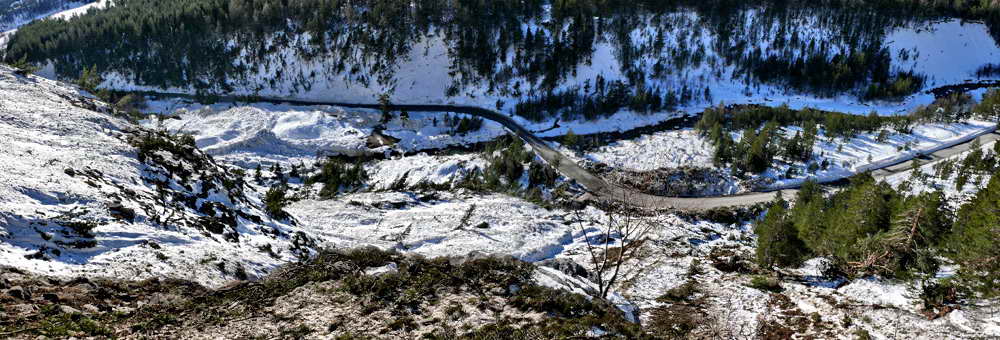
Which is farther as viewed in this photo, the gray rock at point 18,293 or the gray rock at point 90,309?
the gray rock at point 90,309

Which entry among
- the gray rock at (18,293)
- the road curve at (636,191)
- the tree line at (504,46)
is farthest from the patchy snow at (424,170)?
the gray rock at (18,293)

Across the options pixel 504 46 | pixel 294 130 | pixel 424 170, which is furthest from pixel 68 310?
pixel 504 46

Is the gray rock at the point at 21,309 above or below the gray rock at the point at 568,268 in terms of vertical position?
above

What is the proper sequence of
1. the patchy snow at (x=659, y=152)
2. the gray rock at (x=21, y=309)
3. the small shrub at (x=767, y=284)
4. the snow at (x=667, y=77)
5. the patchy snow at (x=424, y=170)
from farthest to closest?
the snow at (x=667, y=77)
the patchy snow at (x=659, y=152)
the patchy snow at (x=424, y=170)
the small shrub at (x=767, y=284)
the gray rock at (x=21, y=309)

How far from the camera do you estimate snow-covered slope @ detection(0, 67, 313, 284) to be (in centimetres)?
1645

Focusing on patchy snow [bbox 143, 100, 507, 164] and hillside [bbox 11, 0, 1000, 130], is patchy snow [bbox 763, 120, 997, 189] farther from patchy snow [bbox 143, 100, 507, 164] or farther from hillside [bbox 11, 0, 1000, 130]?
patchy snow [bbox 143, 100, 507, 164]

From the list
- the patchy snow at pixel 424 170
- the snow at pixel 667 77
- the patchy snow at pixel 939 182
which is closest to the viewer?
the patchy snow at pixel 939 182

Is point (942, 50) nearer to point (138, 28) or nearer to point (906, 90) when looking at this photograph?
point (906, 90)

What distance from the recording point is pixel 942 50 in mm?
102125

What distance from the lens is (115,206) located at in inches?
778

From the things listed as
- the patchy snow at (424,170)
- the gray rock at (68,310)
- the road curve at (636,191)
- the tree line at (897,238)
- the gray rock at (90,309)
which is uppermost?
the gray rock at (68,310)

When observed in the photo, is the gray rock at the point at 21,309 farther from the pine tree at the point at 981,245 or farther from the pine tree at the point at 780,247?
the pine tree at the point at 780,247

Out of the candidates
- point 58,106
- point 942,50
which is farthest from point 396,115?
point 942,50

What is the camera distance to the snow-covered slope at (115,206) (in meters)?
16.5
